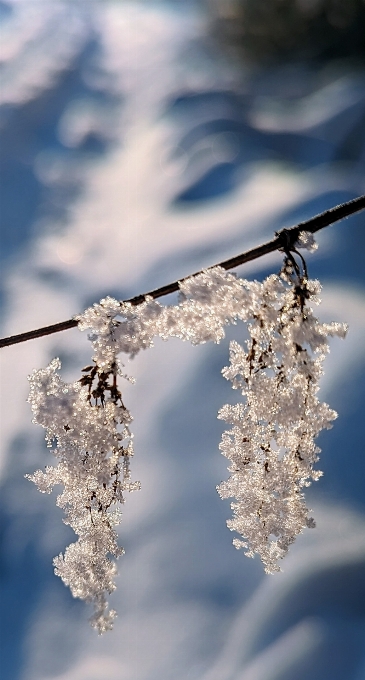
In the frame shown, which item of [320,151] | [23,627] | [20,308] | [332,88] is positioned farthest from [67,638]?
[332,88]

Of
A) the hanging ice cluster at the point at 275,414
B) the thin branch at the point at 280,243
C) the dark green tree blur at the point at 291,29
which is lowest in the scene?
the hanging ice cluster at the point at 275,414

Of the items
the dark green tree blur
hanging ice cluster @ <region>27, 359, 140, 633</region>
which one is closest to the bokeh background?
the dark green tree blur

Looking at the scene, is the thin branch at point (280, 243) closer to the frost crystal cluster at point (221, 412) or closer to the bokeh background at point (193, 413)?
the frost crystal cluster at point (221, 412)

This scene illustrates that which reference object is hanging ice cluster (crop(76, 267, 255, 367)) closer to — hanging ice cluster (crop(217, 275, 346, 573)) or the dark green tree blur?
hanging ice cluster (crop(217, 275, 346, 573))

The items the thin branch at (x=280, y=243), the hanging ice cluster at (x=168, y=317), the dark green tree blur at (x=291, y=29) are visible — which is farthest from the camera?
the dark green tree blur at (x=291, y=29)

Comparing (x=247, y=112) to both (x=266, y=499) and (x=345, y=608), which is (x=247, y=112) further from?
(x=345, y=608)

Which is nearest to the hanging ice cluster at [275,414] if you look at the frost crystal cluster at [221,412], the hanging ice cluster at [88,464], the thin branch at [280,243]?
the frost crystal cluster at [221,412]

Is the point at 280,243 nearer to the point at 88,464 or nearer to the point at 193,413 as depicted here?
the point at 88,464
